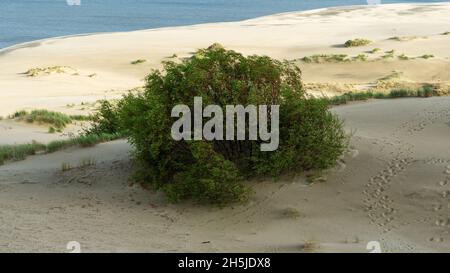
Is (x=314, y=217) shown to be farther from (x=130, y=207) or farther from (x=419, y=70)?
(x=419, y=70)

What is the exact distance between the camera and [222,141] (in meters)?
9.11


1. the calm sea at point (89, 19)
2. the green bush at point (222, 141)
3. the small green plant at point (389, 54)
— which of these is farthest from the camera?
the calm sea at point (89, 19)

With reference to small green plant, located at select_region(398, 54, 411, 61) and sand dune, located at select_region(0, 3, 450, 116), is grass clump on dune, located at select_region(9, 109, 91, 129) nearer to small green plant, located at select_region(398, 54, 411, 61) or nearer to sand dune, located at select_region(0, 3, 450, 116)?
sand dune, located at select_region(0, 3, 450, 116)

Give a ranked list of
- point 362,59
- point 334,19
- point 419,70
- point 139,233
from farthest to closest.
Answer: point 334,19, point 362,59, point 419,70, point 139,233

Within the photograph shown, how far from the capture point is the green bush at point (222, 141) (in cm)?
871

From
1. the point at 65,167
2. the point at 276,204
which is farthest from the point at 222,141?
the point at 65,167

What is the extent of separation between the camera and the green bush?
28.6 ft

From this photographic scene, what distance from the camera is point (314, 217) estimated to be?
8.20 metres

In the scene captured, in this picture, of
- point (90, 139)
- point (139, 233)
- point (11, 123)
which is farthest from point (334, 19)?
point (139, 233)

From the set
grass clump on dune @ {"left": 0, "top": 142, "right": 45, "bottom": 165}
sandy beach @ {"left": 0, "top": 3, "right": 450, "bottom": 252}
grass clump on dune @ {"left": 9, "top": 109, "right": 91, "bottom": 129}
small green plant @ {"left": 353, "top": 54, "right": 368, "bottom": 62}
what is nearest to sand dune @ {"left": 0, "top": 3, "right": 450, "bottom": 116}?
small green plant @ {"left": 353, "top": 54, "right": 368, "bottom": 62}

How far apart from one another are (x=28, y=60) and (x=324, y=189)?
31467mm

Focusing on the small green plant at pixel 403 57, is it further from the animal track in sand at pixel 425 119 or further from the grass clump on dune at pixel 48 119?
the animal track in sand at pixel 425 119

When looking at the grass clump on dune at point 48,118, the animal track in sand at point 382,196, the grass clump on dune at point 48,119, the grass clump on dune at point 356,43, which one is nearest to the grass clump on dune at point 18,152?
the grass clump on dune at point 48,118
